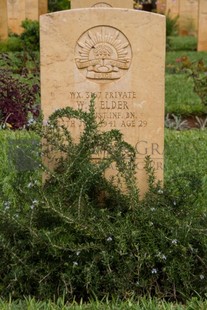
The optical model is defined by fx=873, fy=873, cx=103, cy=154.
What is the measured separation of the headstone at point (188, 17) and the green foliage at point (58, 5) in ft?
13.3

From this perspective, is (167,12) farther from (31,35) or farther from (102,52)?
(102,52)

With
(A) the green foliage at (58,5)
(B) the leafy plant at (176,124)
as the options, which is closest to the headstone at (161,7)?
(A) the green foliage at (58,5)

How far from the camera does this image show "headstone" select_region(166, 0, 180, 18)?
28531mm

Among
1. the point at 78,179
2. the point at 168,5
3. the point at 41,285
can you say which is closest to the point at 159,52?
the point at 78,179

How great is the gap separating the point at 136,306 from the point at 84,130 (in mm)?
1238

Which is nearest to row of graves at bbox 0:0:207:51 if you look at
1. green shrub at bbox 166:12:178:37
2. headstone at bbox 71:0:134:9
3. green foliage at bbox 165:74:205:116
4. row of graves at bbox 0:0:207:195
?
green shrub at bbox 166:12:178:37

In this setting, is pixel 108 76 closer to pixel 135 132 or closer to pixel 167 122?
pixel 135 132

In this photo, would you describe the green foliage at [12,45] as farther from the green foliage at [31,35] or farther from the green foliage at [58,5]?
the green foliage at [58,5]

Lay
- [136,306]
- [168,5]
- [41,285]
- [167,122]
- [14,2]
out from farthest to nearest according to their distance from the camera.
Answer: [168,5]
[14,2]
[167,122]
[41,285]
[136,306]

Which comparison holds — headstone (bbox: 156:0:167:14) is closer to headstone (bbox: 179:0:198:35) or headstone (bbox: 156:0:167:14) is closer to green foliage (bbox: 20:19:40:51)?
headstone (bbox: 179:0:198:35)

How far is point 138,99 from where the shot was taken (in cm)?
526

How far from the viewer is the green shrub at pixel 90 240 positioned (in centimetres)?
459

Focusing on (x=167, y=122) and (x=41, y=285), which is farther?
(x=167, y=122)

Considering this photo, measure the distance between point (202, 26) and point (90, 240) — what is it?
16539mm
